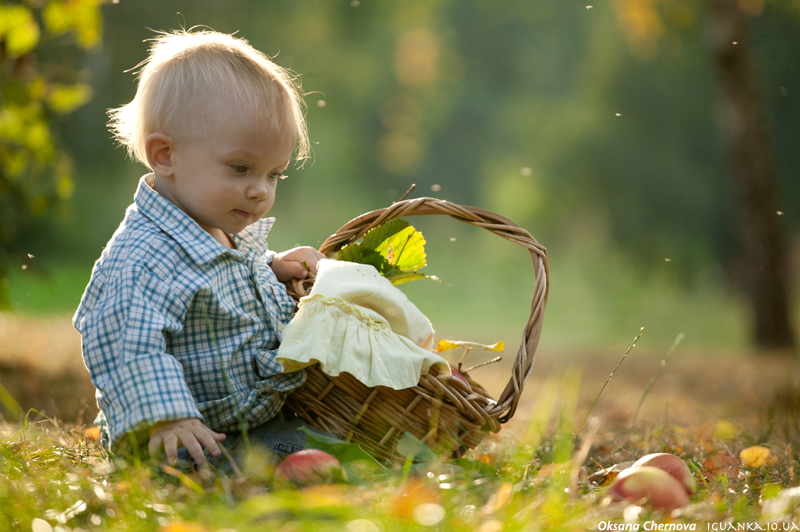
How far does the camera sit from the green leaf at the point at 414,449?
5.15ft

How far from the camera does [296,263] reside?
2.14 metres

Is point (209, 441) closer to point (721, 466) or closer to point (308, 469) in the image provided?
point (308, 469)

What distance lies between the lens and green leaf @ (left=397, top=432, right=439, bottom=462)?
1.57 meters

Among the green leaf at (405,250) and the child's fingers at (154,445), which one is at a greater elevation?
the green leaf at (405,250)

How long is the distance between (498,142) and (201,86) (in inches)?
824

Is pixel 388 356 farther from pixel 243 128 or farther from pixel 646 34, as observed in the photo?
pixel 646 34

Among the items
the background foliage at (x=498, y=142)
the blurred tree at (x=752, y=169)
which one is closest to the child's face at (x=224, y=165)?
the background foliage at (x=498, y=142)

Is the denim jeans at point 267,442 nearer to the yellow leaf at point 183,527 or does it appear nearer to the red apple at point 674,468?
the yellow leaf at point 183,527

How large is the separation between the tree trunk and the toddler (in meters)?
5.51

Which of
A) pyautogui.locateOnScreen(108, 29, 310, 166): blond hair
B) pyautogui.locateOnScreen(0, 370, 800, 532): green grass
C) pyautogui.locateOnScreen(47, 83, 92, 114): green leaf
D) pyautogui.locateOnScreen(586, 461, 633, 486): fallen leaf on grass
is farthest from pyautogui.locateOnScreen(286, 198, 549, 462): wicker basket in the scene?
pyautogui.locateOnScreen(47, 83, 92, 114): green leaf

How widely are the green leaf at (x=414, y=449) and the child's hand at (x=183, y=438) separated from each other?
44 centimetres

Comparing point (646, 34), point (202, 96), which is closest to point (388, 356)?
point (202, 96)

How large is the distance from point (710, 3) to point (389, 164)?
53.0 feet

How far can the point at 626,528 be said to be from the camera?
47.1 inches
